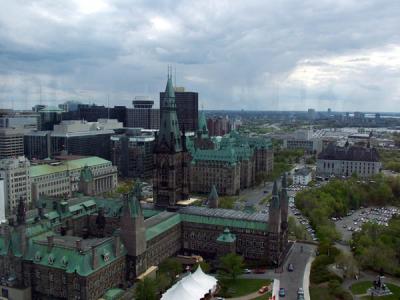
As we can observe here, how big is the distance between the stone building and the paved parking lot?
36.6 m

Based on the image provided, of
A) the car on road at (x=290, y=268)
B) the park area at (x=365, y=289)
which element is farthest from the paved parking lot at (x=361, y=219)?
the car on road at (x=290, y=268)

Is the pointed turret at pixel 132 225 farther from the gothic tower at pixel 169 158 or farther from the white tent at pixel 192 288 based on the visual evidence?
the gothic tower at pixel 169 158

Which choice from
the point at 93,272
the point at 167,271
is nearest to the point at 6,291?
the point at 93,272

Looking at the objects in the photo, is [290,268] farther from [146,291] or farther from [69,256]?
[69,256]

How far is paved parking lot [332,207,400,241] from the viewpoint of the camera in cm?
13859

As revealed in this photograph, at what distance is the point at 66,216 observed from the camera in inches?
4294

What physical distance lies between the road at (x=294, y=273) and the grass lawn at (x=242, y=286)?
2.47m

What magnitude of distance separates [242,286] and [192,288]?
15251 millimetres

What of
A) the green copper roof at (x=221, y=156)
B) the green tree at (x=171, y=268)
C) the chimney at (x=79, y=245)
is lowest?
the green tree at (x=171, y=268)

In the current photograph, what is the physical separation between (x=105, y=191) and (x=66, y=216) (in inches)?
3433

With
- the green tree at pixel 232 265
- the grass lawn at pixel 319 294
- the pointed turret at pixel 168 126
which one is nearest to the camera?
the grass lawn at pixel 319 294

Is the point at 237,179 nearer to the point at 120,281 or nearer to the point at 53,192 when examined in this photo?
the point at 53,192

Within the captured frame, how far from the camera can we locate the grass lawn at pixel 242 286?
290ft

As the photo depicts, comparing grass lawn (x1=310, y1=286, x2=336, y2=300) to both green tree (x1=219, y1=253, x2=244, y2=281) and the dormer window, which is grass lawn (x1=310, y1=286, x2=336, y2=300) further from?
the dormer window
